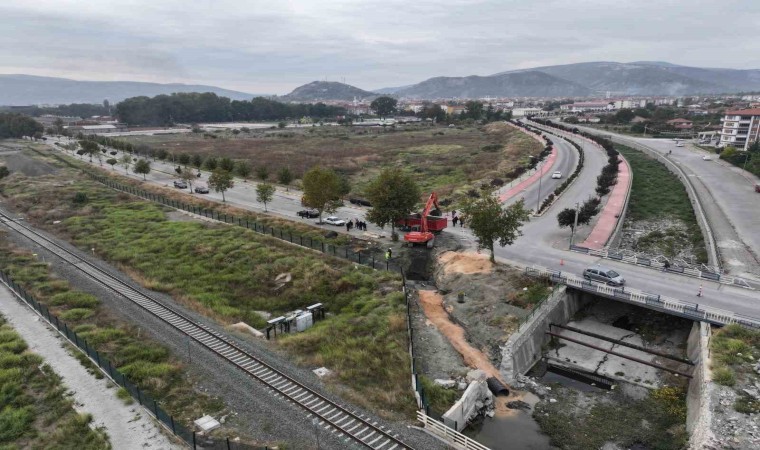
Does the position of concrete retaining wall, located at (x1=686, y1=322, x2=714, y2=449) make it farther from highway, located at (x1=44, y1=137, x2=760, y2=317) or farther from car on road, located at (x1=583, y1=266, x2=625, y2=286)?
car on road, located at (x1=583, y1=266, x2=625, y2=286)

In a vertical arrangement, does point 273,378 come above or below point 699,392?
above

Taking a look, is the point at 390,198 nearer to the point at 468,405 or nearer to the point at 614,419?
the point at 468,405

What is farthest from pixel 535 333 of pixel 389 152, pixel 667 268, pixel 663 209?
pixel 389 152

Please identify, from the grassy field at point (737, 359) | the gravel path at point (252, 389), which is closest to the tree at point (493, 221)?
the grassy field at point (737, 359)

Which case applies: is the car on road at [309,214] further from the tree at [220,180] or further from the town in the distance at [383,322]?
the tree at [220,180]

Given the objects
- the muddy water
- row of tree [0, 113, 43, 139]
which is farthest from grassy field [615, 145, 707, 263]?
row of tree [0, 113, 43, 139]

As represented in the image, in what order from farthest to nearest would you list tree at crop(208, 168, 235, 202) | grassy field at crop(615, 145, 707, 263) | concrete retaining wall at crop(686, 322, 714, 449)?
tree at crop(208, 168, 235, 202) → grassy field at crop(615, 145, 707, 263) → concrete retaining wall at crop(686, 322, 714, 449)
